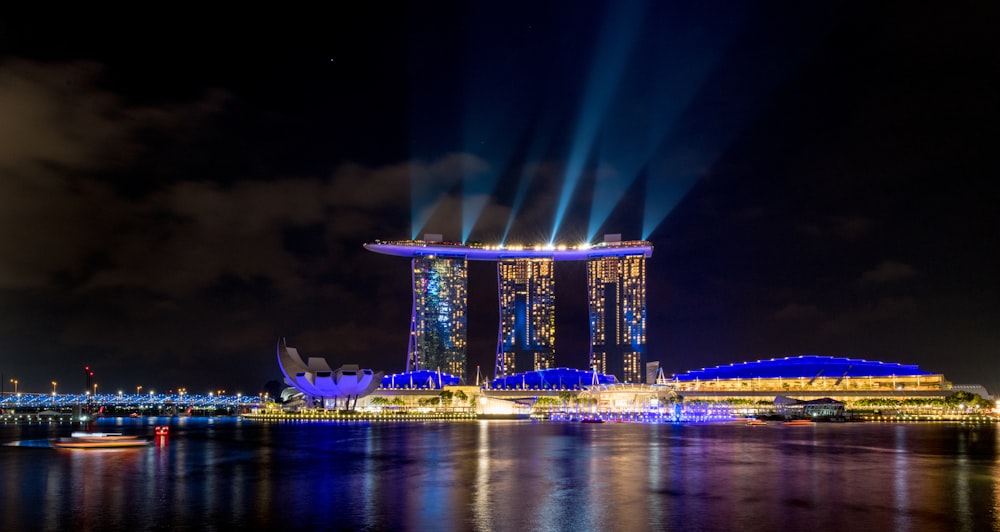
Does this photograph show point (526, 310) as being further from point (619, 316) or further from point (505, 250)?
point (619, 316)

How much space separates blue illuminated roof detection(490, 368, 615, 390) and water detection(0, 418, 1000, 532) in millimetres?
113773

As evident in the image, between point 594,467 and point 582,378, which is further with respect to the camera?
point 582,378

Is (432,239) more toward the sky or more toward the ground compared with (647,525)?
more toward the sky

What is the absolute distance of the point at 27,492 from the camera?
3166cm

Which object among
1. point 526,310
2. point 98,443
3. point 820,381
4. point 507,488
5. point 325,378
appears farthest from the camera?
point 526,310

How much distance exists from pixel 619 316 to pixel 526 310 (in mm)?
22700

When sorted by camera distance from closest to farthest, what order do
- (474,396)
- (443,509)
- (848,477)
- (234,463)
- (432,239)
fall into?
1. (443,509)
2. (848,477)
3. (234,463)
4. (474,396)
5. (432,239)

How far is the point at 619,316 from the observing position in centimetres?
19238

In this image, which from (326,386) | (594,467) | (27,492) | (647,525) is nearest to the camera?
(647,525)

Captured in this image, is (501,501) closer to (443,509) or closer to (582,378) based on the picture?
(443,509)

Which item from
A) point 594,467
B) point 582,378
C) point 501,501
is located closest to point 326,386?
point 582,378

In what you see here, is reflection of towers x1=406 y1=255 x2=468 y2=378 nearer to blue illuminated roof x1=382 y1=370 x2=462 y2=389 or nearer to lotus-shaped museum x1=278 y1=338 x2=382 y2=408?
blue illuminated roof x1=382 y1=370 x2=462 y2=389

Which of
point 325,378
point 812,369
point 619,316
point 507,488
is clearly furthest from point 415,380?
point 507,488

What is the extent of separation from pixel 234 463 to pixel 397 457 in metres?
8.86
